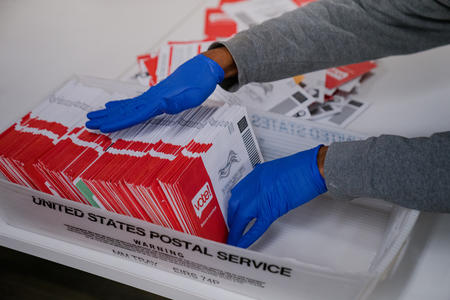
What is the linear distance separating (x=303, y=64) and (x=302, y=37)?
6cm

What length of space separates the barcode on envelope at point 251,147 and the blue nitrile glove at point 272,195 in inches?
3.2

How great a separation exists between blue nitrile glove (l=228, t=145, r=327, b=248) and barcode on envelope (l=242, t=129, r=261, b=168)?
3.2 inches

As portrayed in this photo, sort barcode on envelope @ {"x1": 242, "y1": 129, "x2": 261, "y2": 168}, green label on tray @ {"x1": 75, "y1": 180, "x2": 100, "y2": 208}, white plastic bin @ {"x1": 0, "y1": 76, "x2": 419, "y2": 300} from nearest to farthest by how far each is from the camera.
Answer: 1. white plastic bin @ {"x1": 0, "y1": 76, "x2": 419, "y2": 300}
2. green label on tray @ {"x1": 75, "y1": 180, "x2": 100, "y2": 208}
3. barcode on envelope @ {"x1": 242, "y1": 129, "x2": 261, "y2": 168}

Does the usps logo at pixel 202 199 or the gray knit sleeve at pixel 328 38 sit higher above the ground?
the gray knit sleeve at pixel 328 38

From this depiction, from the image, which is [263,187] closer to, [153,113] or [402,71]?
[153,113]

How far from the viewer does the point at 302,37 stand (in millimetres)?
1076

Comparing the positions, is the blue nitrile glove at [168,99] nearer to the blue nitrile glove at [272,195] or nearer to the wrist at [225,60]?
the wrist at [225,60]

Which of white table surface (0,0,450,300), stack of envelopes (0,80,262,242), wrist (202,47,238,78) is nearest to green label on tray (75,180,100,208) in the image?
stack of envelopes (0,80,262,242)

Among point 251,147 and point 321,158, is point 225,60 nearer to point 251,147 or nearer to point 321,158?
point 251,147

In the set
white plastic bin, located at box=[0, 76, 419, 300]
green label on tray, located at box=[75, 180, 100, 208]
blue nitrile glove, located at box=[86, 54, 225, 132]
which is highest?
blue nitrile glove, located at box=[86, 54, 225, 132]

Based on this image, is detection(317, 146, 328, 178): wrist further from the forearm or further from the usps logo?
the usps logo

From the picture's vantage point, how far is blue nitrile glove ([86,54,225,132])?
0.93m

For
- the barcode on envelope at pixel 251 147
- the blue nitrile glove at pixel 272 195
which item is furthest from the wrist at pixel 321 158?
the barcode on envelope at pixel 251 147

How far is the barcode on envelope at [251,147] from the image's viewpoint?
0.97 metres
